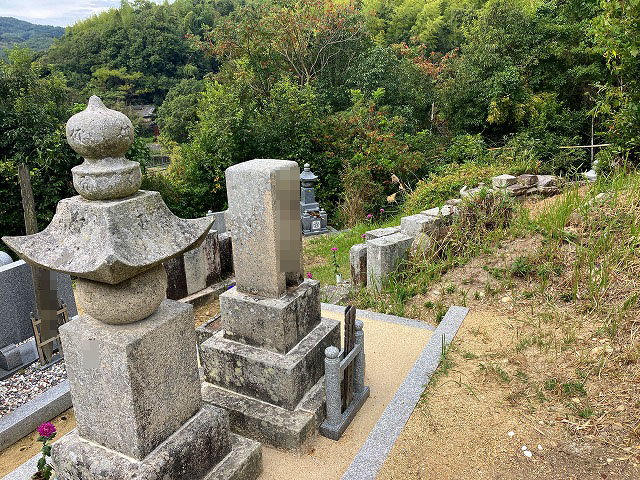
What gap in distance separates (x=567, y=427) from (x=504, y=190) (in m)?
4.39

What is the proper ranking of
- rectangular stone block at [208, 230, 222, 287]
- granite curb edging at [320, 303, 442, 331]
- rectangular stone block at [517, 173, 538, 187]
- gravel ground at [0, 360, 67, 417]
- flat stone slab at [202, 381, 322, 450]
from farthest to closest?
rectangular stone block at [517, 173, 538, 187] → rectangular stone block at [208, 230, 222, 287] → granite curb edging at [320, 303, 442, 331] → gravel ground at [0, 360, 67, 417] → flat stone slab at [202, 381, 322, 450]

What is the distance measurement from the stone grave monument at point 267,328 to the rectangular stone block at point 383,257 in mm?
2137

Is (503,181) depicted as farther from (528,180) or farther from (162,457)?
(162,457)

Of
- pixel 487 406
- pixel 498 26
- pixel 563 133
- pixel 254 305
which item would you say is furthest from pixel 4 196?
pixel 563 133

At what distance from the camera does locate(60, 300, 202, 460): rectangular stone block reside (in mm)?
2484

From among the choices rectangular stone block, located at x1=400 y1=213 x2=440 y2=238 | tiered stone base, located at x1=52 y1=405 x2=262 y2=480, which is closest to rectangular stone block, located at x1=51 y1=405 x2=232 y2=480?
tiered stone base, located at x1=52 y1=405 x2=262 y2=480

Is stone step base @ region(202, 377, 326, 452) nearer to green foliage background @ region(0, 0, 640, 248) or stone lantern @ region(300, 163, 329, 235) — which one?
green foliage background @ region(0, 0, 640, 248)

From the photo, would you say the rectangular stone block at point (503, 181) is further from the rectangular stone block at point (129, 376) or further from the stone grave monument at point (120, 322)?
the rectangular stone block at point (129, 376)

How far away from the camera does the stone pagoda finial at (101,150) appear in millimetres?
2336

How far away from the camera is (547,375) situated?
391 cm

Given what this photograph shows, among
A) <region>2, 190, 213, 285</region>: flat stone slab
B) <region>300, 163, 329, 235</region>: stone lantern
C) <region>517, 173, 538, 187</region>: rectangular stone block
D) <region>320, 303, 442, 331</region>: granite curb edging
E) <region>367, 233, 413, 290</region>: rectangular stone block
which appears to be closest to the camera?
<region>2, 190, 213, 285</region>: flat stone slab

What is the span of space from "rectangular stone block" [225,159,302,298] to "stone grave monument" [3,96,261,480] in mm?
887

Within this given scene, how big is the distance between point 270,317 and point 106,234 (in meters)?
1.66

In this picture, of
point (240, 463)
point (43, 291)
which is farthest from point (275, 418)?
point (43, 291)
